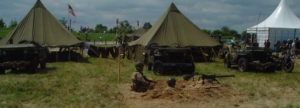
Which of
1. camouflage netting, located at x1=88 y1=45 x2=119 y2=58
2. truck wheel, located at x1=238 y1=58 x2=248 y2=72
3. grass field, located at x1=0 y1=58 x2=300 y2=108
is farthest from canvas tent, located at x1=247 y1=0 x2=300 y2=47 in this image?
grass field, located at x1=0 y1=58 x2=300 y2=108

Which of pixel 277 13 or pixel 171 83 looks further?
pixel 277 13

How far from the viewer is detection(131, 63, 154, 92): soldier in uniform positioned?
25.9 feet

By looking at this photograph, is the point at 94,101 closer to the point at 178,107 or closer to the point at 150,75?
the point at 178,107

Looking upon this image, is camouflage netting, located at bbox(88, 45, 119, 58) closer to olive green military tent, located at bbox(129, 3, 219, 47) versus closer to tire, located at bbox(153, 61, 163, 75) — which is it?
olive green military tent, located at bbox(129, 3, 219, 47)

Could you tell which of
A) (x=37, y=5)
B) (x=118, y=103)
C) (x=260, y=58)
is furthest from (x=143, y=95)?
(x=37, y=5)

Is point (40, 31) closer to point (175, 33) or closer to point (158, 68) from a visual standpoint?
point (175, 33)

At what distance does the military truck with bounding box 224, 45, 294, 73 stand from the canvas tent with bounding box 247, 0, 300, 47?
12.5m

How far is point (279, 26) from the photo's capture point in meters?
24.3

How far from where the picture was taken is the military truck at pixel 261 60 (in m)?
12.6

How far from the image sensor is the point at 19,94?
766 cm

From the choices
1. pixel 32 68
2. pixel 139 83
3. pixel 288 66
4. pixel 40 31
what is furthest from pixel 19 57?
pixel 288 66

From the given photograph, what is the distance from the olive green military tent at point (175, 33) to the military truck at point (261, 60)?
434 centimetres

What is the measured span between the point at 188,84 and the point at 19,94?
5.23 meters

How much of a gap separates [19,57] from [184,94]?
8.68 meters
